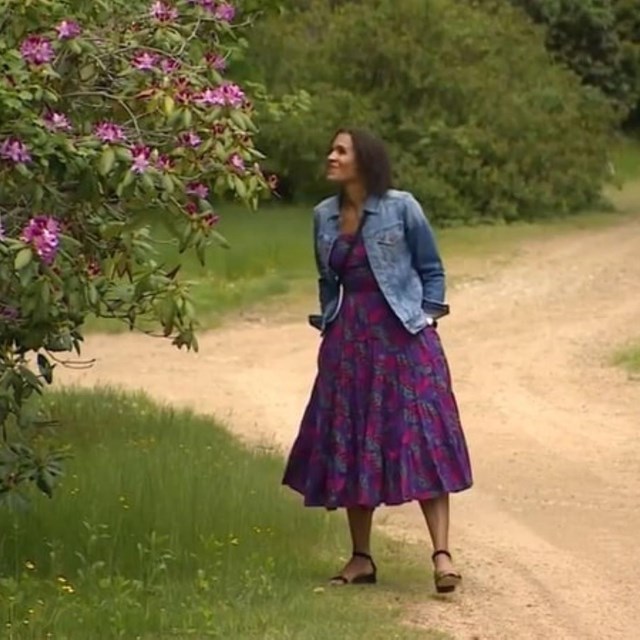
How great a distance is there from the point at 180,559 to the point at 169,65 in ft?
6.89

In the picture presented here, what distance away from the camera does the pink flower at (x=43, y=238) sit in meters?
5.52

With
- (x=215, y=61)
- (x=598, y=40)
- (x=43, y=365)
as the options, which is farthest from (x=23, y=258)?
(x=598, y=40)

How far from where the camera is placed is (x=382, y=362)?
7289mm

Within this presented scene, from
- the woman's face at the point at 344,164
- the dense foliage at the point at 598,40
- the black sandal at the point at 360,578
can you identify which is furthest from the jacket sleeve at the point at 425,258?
the dense foliage at the point at 598,40

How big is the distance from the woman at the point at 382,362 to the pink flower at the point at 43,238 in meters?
1.95

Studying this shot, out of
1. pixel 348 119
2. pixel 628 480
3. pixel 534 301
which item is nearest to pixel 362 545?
pixel 628 480

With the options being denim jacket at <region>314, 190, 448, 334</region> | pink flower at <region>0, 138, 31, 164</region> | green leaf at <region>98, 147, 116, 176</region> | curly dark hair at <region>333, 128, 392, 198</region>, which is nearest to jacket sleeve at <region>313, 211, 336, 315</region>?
denim jacket at <region>314, 190, 448, 334</region>

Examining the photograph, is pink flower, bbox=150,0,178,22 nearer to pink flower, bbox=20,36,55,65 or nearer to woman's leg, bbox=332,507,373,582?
pink flower, bbox=20,36,55,65

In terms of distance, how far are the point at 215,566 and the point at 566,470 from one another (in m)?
3.83

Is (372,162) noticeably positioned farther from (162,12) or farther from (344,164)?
(162,12)

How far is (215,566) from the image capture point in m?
7.32

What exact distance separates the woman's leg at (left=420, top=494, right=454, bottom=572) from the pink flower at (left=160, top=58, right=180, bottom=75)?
6.70ft

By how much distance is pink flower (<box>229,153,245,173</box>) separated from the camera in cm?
608

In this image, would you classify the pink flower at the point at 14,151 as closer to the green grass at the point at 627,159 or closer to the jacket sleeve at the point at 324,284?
the jacket sleeve at the point at 324,284
